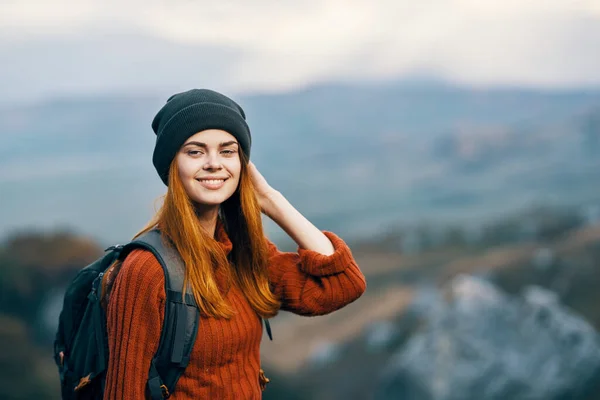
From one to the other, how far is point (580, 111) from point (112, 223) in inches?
357

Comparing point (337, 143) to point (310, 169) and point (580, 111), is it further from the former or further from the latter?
point (580, 111)

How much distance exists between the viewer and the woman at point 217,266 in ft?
6.03

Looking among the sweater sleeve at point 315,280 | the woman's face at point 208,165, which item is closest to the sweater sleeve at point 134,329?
the woman's face at point 208,165

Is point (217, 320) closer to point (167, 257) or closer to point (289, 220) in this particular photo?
point (167, 257)

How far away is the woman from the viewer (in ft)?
6.03

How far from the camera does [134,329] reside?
1817 millimetres

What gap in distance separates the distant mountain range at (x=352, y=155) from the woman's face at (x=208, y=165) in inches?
419

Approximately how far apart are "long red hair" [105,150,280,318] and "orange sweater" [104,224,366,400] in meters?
0.04

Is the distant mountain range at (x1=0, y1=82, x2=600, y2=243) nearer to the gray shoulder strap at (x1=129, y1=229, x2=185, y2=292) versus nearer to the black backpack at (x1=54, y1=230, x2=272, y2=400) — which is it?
the black backpack at (x1=54, y1=230, x2=272, y2=400)

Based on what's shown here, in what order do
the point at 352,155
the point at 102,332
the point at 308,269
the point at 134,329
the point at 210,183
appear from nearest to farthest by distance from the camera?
the point at 134,329 < the point at 102,332 < the point at 210,183 < the point at 308,269 < the point at 352,155

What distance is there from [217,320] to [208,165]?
1.44 feet

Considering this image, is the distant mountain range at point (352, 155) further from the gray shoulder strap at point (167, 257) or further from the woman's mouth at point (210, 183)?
the gray shoulder strap at point (167, 257)

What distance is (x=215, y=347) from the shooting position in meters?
1.95

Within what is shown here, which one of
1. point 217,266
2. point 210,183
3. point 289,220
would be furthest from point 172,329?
point 289,220
